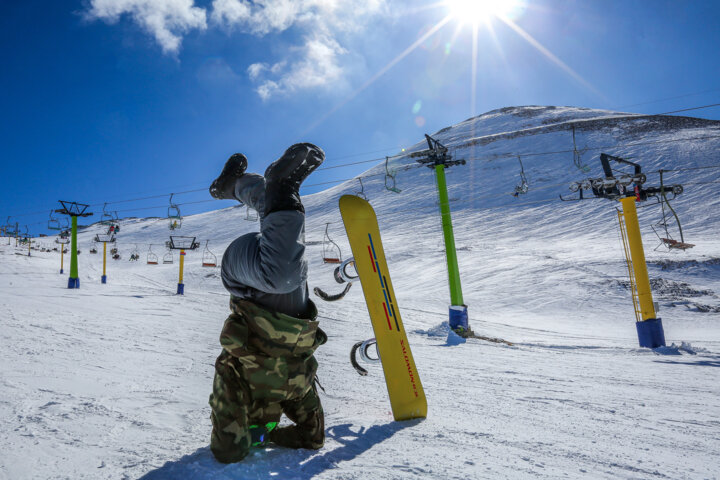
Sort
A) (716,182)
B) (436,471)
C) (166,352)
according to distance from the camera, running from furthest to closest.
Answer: (716,182)
(166,352)
(436,471)

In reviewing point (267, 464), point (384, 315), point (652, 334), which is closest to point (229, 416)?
point (267, 464)

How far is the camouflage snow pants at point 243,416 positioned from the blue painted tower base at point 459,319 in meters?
9.68

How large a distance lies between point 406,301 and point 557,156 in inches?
1943

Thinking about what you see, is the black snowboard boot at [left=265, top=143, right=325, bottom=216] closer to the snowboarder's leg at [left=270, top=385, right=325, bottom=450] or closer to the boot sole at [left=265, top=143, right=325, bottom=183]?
the boot sole at [left=265, top=143, right=325, bottom=183]

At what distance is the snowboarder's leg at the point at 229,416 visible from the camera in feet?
4.75

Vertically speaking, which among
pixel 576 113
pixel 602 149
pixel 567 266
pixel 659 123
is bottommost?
pixel 567 266

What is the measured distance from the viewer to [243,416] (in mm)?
1487

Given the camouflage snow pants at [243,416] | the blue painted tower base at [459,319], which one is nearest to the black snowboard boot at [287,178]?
the camouflage snow pants at [243,416]

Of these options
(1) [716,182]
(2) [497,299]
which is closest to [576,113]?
(1) [716,182]

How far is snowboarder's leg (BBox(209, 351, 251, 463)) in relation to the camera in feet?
4.75

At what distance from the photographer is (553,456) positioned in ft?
5.73

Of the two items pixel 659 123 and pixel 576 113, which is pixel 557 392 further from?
pixel 576 113

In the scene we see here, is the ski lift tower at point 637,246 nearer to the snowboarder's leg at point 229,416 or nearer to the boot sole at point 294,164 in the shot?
the boot sole at point 294,164

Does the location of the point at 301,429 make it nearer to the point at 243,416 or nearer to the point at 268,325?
the point at 243,416
